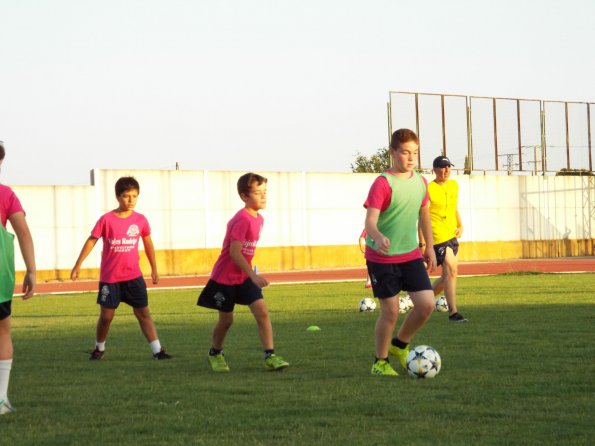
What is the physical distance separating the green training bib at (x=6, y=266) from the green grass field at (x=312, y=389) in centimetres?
82

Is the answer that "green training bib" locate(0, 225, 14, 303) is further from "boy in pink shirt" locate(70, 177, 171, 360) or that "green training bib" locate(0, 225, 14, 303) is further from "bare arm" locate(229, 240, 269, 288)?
"boy in pink shirt" locate(70, 177, 171, 360)

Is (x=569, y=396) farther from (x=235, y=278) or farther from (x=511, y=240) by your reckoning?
(x=511, y=240)

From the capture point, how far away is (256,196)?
9.54 meters

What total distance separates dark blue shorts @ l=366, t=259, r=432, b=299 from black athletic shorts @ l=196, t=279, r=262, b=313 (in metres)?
1.28

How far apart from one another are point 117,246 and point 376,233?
12.3 feet

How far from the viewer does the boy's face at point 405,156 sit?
880 centimetres

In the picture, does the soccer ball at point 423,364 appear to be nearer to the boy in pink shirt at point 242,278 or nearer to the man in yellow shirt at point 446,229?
the boy in pink shirt at point 242,278

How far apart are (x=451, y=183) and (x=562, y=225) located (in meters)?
36.4

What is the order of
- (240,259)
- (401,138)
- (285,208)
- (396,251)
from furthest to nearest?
1. (285,208)
2. (240,259)
3. (396,251)
4. (401,138)

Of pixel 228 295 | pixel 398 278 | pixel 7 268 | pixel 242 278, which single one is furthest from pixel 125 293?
pixel 7 268

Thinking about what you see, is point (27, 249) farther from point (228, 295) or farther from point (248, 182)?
point (228, 295)

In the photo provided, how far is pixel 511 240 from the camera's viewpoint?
47625 millimetres

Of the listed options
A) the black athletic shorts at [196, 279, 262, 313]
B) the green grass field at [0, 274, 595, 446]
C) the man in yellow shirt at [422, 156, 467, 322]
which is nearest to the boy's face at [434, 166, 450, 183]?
the man in yellow shirt at [422, 156, 467, 322]

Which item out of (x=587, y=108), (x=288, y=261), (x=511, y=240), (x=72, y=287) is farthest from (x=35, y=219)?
(x=587, y=108)
